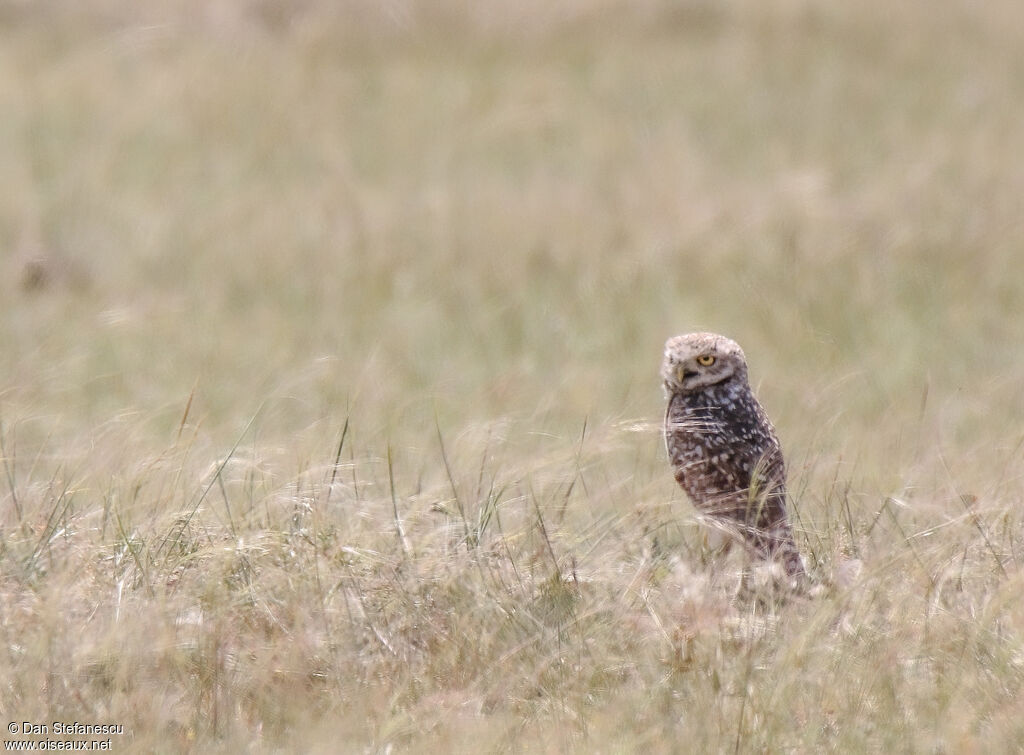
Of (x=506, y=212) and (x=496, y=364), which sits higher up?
(x=506, y=212)

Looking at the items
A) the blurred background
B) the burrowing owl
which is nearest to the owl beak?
the burrowing owl

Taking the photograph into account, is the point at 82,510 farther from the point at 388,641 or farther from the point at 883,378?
the point at 883,378

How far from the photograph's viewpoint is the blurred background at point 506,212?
767 cm

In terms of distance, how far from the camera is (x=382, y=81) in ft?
43.5

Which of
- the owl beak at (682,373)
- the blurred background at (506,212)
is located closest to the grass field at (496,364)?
the blurred background at (506,212)

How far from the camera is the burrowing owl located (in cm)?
410

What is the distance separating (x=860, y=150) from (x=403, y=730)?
9.65 m

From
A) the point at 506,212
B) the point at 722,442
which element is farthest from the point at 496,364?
the point at 722,442

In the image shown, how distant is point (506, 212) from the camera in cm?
1069

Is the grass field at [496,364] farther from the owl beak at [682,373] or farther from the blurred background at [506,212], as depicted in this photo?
the owl beak at [682,373]

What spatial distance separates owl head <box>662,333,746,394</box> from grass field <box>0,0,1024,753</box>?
25 centimetres

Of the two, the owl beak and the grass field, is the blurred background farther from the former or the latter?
the owl beak

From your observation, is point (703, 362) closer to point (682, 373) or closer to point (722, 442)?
point (682, 373)

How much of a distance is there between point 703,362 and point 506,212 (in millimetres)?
6563
